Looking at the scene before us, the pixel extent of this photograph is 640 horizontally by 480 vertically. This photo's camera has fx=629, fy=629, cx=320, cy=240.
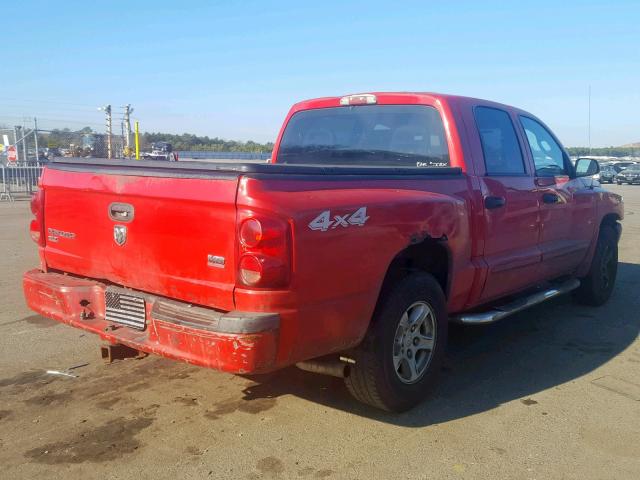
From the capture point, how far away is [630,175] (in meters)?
41.9

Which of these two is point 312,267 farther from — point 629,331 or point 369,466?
point 629,331

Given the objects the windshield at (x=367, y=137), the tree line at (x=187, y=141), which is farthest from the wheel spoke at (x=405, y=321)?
the tree line at (x=187, y=141)

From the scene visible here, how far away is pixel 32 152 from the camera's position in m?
24.2

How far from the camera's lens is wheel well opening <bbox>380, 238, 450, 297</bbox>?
3920 millimetres

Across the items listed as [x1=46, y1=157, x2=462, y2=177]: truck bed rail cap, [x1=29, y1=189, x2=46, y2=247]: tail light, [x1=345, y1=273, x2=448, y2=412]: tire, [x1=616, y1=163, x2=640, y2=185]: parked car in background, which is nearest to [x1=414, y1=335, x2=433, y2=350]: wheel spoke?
[x1=345, y1=273, x2=448, y2=412]: tire

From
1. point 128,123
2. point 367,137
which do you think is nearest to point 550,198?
point 367,137

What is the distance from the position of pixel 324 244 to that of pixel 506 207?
2.15 metres

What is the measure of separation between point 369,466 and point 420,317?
107 centimetres

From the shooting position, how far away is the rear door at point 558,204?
547 cm

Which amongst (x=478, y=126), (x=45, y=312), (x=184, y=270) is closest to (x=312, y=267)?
(x=184, y=270)

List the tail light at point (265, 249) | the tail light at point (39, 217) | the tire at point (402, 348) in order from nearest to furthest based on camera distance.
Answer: the tail light at point (265, 249) → the tire at point (402, 348) → the tail light at point (39, 217)

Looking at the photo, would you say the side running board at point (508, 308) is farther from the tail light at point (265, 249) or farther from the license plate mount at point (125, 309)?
the license plate mount at point (125, 309)

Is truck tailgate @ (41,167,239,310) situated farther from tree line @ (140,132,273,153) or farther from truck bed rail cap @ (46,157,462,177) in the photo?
tree line @ (140,132,273,153)

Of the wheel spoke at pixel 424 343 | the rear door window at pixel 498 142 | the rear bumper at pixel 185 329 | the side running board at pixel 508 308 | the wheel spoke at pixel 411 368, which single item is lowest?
the wheel spoke at pixel 411 368
